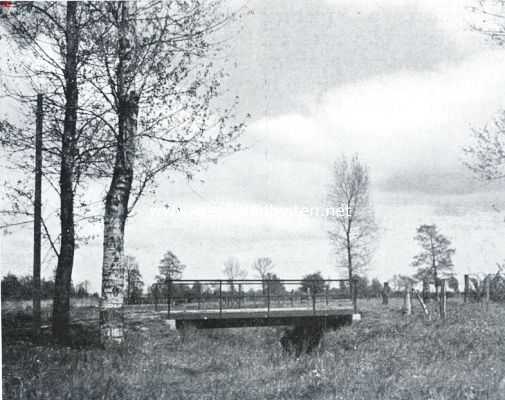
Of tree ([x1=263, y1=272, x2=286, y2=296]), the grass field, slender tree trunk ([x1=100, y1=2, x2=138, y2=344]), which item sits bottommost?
the grass field

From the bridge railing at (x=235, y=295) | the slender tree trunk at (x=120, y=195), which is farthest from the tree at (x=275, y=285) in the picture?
the slender tree trunk at (x=120, y=195)

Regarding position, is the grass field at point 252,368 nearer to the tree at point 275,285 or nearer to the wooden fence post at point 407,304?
the tree at point 275,285

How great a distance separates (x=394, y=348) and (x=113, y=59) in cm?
967

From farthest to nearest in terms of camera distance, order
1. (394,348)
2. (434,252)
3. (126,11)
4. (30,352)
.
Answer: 1. (434,252)
2. (394,348)
3. (126,11)
4. (30,352)

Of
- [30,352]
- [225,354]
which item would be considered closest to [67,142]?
[30,352]

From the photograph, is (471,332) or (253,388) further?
(471,332)

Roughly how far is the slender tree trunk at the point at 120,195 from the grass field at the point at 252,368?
2.19ft

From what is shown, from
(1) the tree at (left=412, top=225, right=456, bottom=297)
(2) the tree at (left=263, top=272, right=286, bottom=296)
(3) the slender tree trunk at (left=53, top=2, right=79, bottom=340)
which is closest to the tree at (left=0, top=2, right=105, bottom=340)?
(3) the slender tree trunk at (left=53, top=2, right=79, bottom=340)

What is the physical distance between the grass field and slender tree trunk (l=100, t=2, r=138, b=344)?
2.19 feet

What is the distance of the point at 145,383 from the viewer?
7.55 m

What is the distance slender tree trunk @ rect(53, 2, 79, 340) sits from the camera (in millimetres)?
11922

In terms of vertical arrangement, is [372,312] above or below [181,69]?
below

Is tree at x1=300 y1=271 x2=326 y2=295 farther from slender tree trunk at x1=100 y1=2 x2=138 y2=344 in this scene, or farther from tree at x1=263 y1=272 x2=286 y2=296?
slender tree trunk at x1=100 y1=2 x2=138 y2=344

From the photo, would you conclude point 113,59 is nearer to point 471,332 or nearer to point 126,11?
point 126,11
